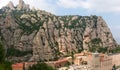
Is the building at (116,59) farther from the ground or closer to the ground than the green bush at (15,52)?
closer to the ground

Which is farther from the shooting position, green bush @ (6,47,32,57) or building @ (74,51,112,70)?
green bush @ (6,47,32,57)

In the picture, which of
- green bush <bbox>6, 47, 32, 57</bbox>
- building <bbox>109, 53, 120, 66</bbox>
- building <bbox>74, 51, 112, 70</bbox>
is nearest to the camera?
building <bbox>74, 51, 112, 70</bbox>

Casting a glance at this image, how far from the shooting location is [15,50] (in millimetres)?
186750

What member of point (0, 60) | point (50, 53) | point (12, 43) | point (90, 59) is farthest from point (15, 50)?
point (0, 60)

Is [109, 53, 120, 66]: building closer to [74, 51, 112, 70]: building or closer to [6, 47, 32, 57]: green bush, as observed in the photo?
[74, 51, 112, 70]: building

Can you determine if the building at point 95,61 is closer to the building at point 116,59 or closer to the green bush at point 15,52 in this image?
the building at point 116,59

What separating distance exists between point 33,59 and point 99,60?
38.3 m

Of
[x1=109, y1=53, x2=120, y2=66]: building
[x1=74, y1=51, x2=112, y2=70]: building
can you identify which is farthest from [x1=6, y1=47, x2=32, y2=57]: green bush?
[x1=109, y1=53, x2=120, y2=66]: building

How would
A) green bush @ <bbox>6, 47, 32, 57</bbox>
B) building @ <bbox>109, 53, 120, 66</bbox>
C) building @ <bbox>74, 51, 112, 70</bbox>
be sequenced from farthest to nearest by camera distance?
building @ <bbox>109, 53, 120, 66</bbox> < green bush @ <bbox>6, 47, 32, 57</bbox> < building @ <bbox>74, 51, 112, 70</bbox>

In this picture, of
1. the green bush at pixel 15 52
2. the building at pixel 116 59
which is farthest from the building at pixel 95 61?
the green bush at pixel 15 52

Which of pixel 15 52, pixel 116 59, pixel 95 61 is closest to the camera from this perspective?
pixel 95 61

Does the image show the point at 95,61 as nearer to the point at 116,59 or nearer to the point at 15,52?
the point at 116,59

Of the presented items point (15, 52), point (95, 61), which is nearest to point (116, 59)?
point (95, 61)

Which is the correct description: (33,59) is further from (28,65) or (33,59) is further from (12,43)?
(28,65)
